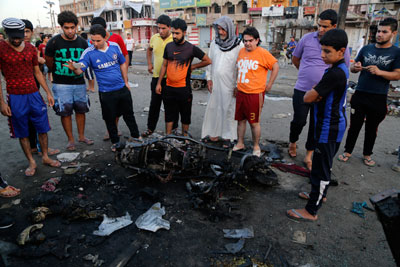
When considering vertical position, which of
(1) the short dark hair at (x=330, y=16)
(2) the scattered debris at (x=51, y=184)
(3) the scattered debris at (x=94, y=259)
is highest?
(1) the short dark hair at (x=330, y=16)

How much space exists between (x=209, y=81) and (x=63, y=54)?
250cm

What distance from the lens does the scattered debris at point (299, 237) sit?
262 centimetres

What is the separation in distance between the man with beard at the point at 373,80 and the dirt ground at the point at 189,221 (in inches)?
19.0

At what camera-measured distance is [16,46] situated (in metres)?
3.44

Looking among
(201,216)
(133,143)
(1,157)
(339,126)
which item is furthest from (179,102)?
(1,157)

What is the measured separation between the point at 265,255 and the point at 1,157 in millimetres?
4484

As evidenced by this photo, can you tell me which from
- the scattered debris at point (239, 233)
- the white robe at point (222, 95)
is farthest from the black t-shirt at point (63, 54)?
the scattered debris at point (239, 233)

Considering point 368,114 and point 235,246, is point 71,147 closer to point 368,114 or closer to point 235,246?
point 235,246

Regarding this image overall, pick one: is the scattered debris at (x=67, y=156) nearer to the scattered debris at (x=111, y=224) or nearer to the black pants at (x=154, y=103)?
the black pants at (x=154, y=103)

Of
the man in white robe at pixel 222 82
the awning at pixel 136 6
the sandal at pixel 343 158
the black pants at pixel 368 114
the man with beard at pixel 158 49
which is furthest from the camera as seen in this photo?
the awning at pixel 136 6

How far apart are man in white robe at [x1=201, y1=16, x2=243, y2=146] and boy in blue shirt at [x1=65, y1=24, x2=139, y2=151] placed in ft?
4.89

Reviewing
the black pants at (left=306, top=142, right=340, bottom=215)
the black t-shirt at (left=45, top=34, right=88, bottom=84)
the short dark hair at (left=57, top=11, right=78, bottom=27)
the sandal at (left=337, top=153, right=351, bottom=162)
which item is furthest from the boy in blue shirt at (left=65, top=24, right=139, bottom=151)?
the sandal at (left=337, top=153, right=351, bottom=162)

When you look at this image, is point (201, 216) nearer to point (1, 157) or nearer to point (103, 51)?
point (103, 51)

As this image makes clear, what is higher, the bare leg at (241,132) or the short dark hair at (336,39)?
the short dark hair at (336,39)
